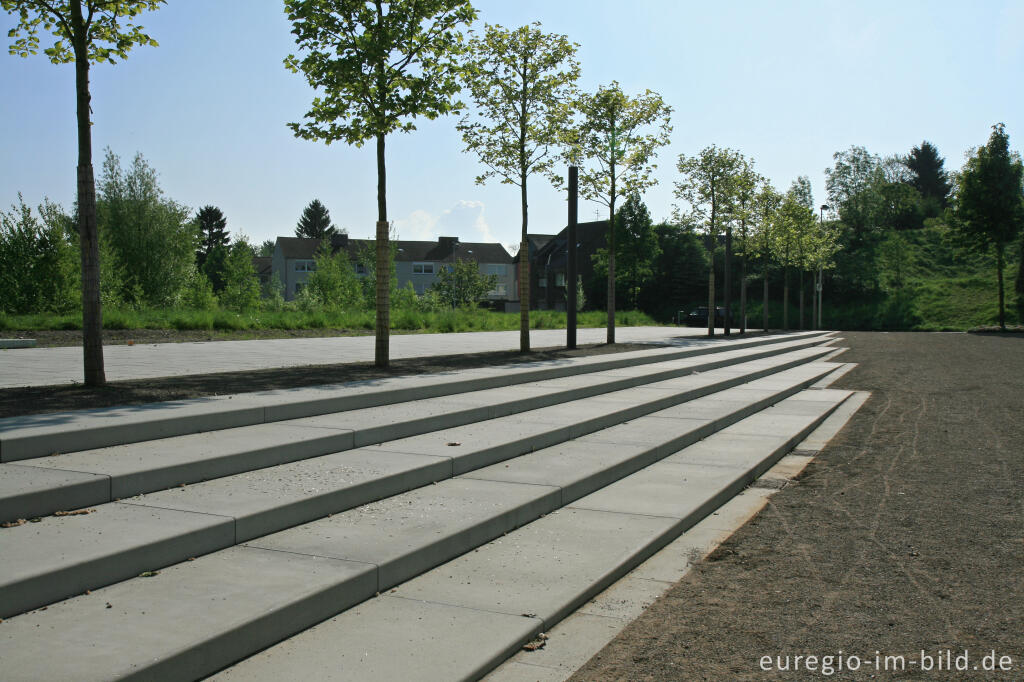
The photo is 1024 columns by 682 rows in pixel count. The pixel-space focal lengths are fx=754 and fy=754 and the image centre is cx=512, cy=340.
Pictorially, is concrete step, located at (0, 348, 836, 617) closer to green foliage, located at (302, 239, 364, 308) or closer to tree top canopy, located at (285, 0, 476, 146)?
tree top canopy, located at (285, 0, 476, 146)

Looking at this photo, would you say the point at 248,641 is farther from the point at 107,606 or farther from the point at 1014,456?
the point at 1014,456

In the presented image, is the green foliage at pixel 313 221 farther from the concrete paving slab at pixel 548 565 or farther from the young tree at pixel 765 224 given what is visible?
the concrete paving slab at pixel 548 565

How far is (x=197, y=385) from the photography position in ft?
25.8

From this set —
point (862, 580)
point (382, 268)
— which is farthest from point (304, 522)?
point (382, 268)

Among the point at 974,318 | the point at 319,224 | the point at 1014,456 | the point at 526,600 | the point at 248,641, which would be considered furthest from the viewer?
the point at 319,224

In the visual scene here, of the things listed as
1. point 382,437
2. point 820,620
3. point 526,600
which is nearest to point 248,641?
point 526,600

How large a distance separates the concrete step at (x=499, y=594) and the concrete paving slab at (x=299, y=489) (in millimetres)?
871

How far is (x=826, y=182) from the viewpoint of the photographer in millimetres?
89375

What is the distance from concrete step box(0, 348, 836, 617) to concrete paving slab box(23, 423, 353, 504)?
9cm

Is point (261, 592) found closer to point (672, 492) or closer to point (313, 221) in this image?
point (672, 492)

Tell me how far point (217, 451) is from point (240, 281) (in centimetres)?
3579

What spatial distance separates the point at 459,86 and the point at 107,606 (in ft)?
30.5

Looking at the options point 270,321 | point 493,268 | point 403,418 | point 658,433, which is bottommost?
point 658,433

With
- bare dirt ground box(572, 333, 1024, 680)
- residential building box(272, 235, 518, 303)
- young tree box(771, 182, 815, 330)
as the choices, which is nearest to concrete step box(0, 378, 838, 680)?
bare dirt ground box(572, 333, 1024, 680)
